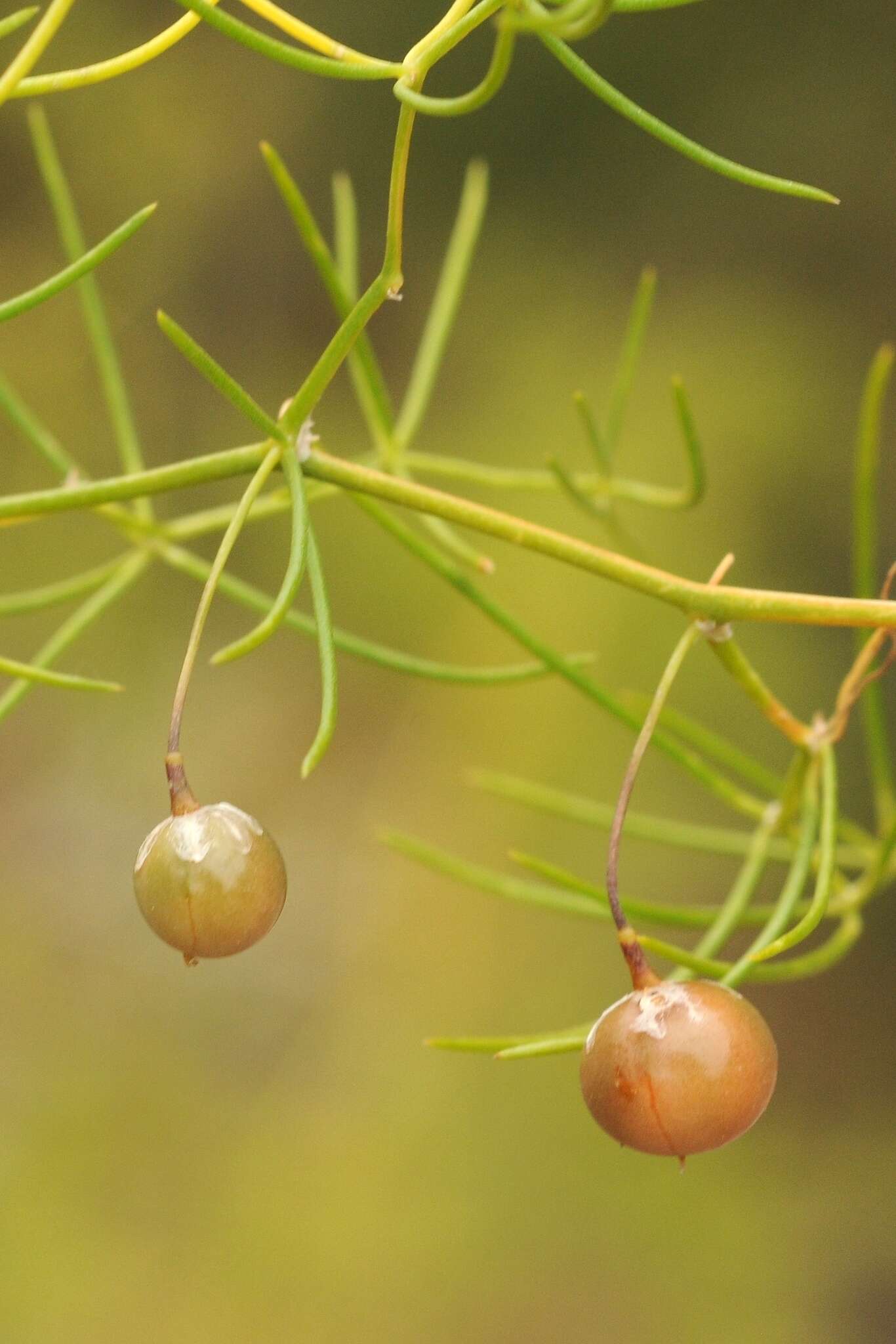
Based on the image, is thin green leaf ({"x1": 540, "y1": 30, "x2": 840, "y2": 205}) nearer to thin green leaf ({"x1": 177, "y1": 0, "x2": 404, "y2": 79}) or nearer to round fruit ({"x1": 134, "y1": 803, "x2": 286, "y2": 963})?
thin green leaf ({"x1": 177, "y1": 0, "x2": 404, "y2": 79})

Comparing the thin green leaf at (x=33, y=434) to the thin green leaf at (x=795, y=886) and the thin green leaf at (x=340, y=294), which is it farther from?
the thin green leaf at (x=795, y=886)

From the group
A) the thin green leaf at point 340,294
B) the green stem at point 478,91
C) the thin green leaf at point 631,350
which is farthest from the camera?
the thin green leaf at point 631,350

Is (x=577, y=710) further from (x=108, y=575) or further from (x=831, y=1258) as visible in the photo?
(x=108, y=575)

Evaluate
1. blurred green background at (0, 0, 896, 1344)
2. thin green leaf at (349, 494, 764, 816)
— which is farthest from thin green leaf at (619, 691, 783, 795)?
blurred green background at (0, 0, 896, 1344)

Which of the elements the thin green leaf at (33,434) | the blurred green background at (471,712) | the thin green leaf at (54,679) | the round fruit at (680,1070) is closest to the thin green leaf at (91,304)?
the thin green leaf at (33,434)

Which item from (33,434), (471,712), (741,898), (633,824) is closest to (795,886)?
(741,898)

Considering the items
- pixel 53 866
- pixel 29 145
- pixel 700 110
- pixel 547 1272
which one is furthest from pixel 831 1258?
pixel 29 145
